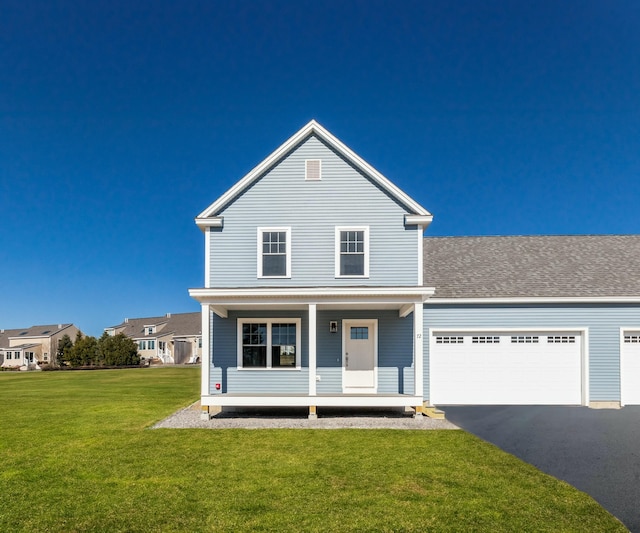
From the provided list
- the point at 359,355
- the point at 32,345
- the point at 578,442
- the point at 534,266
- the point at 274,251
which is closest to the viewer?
the point at 578,442

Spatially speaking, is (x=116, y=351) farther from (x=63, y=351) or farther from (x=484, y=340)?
(x=484, y=340)

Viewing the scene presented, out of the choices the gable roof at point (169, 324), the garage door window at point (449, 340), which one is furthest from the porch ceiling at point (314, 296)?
the gable roof at point (169, 324)

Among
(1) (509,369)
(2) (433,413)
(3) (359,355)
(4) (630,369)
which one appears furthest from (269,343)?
(4) (630,369)

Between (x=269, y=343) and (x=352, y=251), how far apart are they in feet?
12.7

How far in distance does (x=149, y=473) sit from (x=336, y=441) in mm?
3888

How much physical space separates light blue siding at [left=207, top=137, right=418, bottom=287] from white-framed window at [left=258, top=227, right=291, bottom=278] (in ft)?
0.56

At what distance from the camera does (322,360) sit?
1350cm

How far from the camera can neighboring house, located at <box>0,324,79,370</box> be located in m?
55.7

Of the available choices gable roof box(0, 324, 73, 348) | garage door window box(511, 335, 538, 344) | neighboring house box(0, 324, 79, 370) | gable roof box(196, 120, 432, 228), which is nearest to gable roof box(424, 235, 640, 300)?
garage door window box(511, 335, 538, 344)

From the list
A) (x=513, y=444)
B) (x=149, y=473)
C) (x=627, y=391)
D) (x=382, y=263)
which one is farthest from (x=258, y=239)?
(x=627, y=391)

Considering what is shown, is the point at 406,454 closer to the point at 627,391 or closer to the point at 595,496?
the point at 595,496

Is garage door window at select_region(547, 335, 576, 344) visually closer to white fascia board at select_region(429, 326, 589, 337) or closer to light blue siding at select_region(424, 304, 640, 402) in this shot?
white fascia board at select_region(429, 326, 589, 337)

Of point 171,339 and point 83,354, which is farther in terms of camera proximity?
point 171,339

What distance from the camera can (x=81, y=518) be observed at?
5.52 meters
